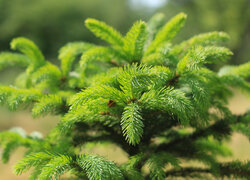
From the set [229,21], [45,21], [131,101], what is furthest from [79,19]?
[131,101]

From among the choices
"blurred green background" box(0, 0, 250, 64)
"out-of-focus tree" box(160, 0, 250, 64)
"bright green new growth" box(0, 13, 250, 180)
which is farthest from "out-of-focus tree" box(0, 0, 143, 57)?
"bright green new growth" box(0, 13, 250, 180)

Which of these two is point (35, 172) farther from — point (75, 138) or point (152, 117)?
point (152, 117)

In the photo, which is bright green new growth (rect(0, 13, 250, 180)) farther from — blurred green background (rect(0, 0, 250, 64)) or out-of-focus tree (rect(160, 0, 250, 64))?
out-of-focus tree (rect(160, 0, 250, 64))

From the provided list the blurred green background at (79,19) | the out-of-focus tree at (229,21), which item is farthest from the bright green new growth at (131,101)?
the out-of-focus tree at (229,21)

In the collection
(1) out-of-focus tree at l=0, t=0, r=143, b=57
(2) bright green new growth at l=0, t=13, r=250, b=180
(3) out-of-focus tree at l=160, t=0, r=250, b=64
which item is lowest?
(2) bright green new growth at l=0, t=13, r=250, b=180

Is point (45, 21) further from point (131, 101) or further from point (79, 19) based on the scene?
point (131, 101)

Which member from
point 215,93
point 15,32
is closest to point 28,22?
point 15,32

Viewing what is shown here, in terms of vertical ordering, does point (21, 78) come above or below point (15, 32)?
below
